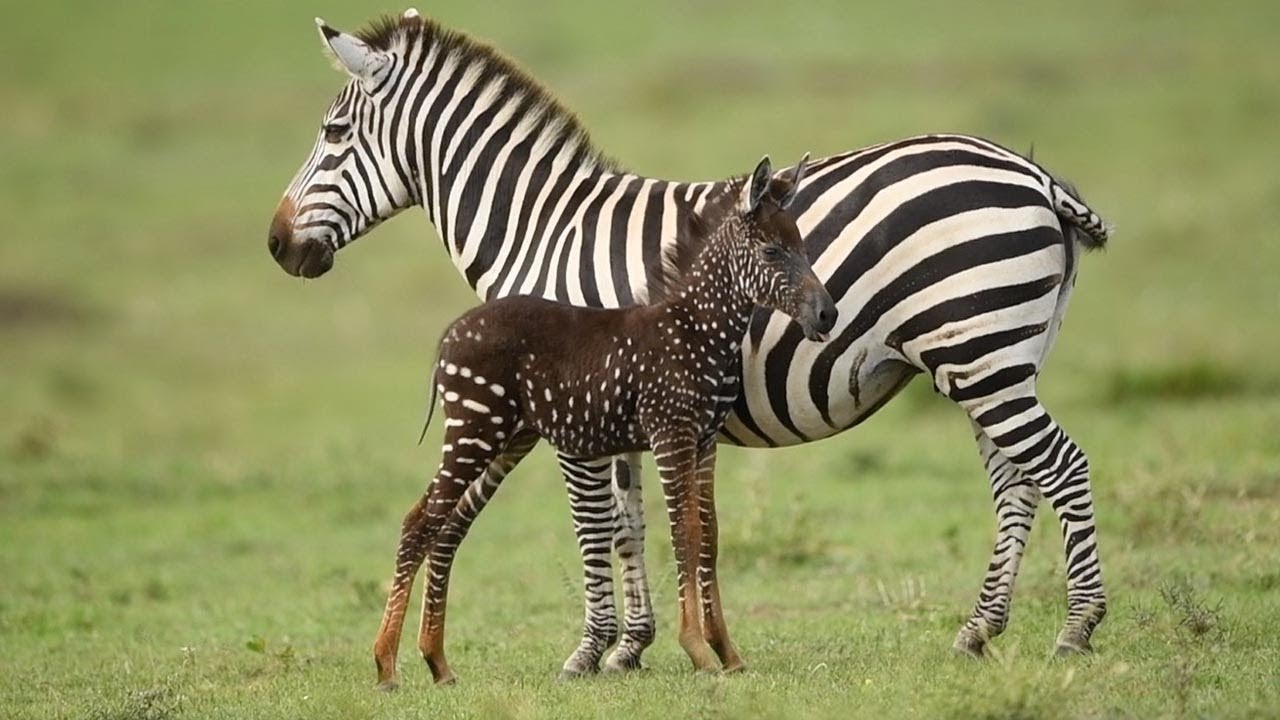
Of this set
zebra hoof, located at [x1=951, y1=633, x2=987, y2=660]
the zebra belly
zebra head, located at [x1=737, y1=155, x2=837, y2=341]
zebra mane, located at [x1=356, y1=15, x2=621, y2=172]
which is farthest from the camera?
zebra mane, located at [x1=356, y1=15, x2=621, y2=172]

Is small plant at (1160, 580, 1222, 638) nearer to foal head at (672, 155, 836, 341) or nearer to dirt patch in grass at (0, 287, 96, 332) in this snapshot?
foal head at (672, 155, 836, 341)

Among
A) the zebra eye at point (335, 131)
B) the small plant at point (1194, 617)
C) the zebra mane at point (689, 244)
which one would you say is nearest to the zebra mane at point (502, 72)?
the zebra eye at point (335, 131)

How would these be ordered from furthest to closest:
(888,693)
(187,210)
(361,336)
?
(187,210)
(361,336)
(888,693)

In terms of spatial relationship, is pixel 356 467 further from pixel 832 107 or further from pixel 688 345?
pixel 832 107

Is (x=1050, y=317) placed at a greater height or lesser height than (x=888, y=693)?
greater

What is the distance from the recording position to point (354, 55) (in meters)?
8.45

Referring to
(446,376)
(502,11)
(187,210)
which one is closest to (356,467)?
(446,376)

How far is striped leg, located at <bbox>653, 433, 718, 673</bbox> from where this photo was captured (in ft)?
23.7

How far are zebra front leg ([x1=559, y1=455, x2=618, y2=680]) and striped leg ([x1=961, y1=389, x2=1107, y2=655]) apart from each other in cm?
161

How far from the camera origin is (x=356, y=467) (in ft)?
49.2

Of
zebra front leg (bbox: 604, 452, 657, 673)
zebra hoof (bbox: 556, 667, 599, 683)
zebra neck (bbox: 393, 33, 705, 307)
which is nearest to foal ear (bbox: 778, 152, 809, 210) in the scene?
zebra neck (bbox: 393, 33, 705, 307)

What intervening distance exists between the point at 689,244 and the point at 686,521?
113 centimetres

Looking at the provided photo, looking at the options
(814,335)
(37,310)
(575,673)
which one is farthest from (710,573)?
(37,310)

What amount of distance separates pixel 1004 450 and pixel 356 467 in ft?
27.5
